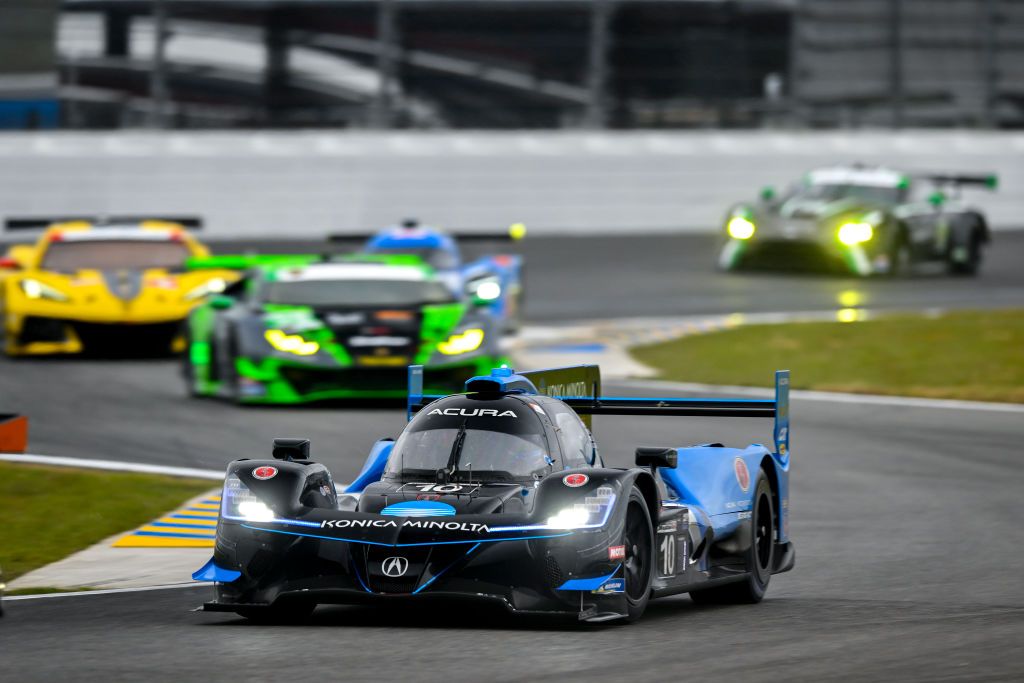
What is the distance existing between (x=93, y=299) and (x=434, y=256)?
387 cm

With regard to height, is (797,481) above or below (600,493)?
below

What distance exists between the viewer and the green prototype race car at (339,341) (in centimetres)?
1588

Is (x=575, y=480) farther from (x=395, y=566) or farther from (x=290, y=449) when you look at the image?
(x=290, y=449)

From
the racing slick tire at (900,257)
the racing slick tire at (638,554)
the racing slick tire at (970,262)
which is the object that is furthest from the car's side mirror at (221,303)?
the racing slick tire at (970,262)

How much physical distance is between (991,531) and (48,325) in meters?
10.7

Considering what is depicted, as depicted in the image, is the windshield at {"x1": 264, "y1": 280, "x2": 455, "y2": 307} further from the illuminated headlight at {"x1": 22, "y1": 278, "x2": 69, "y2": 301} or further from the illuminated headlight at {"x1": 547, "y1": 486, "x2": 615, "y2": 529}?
the illuminated headlight at {"x1": 547, "y1": 486, "x2": 615, "y2": 529}

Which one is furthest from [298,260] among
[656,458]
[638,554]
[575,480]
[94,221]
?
[575,480]

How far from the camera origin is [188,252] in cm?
2025

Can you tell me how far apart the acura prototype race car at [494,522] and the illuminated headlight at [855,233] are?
1797 centimetres

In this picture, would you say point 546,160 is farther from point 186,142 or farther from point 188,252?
point 188,252

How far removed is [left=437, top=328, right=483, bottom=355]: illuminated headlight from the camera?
16.0 meters

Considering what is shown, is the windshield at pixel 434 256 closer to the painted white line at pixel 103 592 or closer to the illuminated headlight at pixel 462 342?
the illuminated headlight at pixel 462 342

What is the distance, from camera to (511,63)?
99.3ft

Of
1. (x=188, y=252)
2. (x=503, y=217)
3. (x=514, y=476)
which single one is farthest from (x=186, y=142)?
(x=514, y=476)
